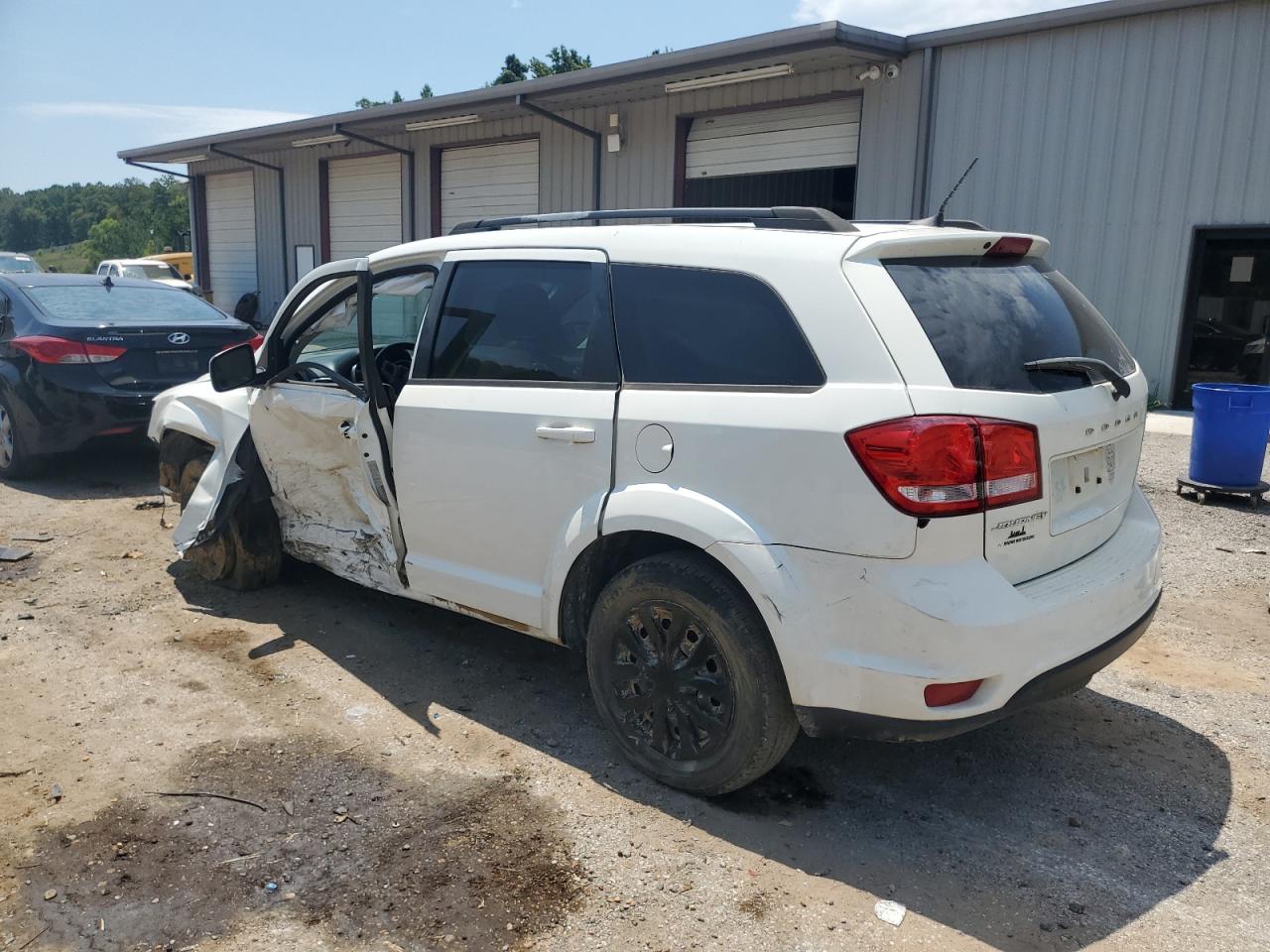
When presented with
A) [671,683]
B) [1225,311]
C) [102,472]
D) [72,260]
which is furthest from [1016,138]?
[72,260]

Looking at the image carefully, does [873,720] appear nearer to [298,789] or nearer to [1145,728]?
[1145,728]

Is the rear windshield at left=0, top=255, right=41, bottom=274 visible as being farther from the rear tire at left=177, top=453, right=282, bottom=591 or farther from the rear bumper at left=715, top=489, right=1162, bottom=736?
the rear bumper at left=715, top=489, right=1162, bottom=736

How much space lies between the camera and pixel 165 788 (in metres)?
3.45

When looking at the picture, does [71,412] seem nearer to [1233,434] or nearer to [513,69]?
[1233,434]

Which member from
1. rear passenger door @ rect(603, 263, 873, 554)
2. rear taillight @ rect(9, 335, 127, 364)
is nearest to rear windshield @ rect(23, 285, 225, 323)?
rear taillight @ rect(9, 335, 127, 364)

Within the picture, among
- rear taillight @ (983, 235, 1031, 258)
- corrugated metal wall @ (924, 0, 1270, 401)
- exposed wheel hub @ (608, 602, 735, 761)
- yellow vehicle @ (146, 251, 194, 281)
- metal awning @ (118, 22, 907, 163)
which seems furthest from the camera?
yellow vehicle @ (146, 251, 194, 281)

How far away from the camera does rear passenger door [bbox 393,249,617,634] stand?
3.54 metres

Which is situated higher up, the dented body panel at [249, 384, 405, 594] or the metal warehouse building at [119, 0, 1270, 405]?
the metal warehouse building at [119, 0, 1270, 405]

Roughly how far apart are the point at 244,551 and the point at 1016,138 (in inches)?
406

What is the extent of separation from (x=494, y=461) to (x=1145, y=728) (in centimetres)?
275

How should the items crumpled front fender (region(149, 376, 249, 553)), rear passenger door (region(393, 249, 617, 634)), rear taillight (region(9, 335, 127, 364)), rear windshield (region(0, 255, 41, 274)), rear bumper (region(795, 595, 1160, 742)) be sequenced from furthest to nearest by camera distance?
rear windshield (region(0, 255, 41, 274)), rear taillight (region(9, 335, 127, 364)), crumpled front fender (region(149, 376, 249, 553)), rear passenger door (region(393, 249, 617, 634)), rear bumper (region(795, 595, 1160, 742))

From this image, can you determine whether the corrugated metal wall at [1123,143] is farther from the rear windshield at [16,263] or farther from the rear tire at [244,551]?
the rear windshield at [16,263]

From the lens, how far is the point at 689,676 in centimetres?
329

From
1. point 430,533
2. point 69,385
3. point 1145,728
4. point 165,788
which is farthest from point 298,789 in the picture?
point 69,385
